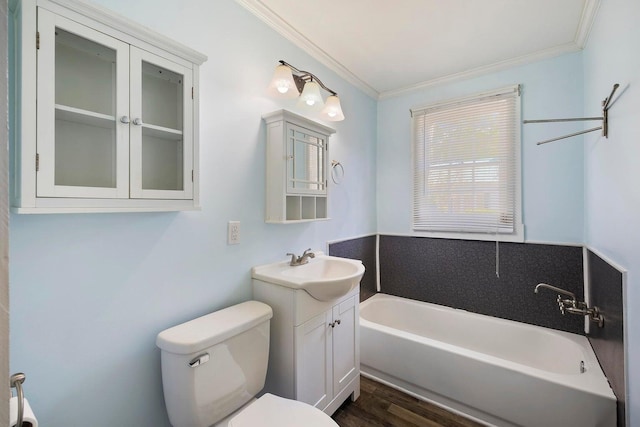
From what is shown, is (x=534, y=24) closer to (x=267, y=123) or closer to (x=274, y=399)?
(x=267, y=123)

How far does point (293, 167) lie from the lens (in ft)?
5.70

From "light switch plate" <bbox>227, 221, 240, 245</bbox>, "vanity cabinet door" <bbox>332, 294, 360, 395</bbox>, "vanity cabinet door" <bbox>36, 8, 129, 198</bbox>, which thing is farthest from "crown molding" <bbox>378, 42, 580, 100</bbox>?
"vanity cabinet door" <bbox>36, 8, 129, 198</bbox>

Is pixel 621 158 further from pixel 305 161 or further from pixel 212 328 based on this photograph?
pixel 212 328

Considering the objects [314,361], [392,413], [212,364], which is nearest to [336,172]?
[314,361]

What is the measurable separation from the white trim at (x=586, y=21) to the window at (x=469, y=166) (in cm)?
44

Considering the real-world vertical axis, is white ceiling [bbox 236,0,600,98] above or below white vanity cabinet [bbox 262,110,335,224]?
above

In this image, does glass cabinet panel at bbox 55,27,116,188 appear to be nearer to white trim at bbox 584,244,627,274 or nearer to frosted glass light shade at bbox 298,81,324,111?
frosted glass light shade at bbox 298,81,324,111

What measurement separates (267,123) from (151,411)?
1593mm

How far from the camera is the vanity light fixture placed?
169 centimetres

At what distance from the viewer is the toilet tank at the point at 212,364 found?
1.09 m

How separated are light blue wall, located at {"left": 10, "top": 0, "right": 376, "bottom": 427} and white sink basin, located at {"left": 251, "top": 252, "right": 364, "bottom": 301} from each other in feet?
0.35

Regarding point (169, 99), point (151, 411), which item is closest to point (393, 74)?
point (169, 99)

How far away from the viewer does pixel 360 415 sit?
1.79m

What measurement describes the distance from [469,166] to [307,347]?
6.71 feet
